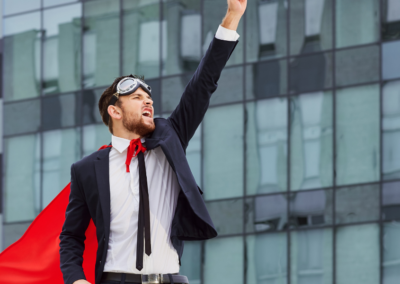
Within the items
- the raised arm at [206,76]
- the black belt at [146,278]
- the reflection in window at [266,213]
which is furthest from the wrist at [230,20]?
the reflection in window at [266,213]

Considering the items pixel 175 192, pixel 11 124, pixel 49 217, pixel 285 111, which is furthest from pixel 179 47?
pixel 175 192

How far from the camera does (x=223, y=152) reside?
1983 centimetres

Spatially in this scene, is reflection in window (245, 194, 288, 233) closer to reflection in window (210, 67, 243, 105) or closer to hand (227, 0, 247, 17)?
reflection in window (210, 67, 243, 105)

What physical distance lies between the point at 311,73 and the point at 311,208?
3.19 m

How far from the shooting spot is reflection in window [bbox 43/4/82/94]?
74.8ft

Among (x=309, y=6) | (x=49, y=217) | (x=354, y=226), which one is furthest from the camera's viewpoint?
(x=309, y=6)

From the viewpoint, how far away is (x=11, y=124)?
23469 millimetres

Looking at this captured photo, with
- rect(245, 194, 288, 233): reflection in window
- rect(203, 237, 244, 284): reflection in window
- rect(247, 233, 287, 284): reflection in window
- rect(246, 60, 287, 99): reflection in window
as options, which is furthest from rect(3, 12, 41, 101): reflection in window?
rect(247, 233, 287, 284): reflection in window

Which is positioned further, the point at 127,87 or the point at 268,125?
the point at 268,125

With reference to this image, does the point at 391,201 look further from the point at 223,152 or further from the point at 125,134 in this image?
the point at 125,134

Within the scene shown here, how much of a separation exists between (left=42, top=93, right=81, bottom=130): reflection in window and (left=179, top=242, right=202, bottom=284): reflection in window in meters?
5.06

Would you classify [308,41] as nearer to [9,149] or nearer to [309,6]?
[309,6]

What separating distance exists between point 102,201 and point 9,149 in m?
19.9

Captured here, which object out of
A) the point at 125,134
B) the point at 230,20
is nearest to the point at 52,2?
the point at 125,134
